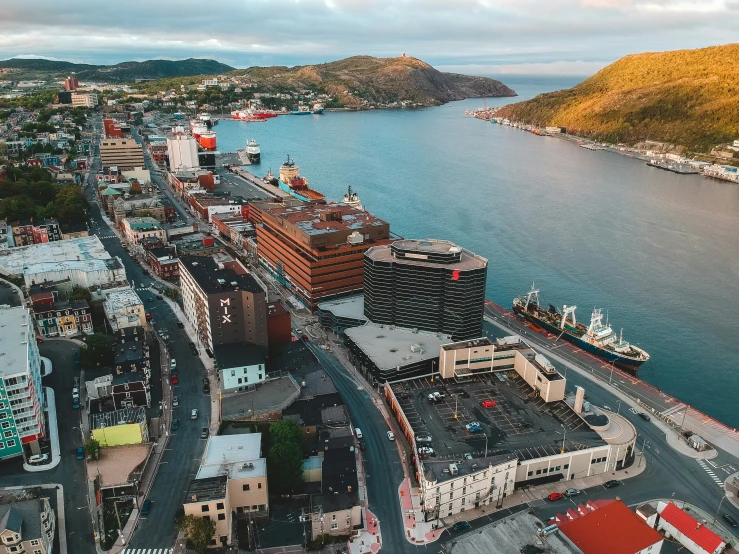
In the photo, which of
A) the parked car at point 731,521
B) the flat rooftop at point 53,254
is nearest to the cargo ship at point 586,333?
the parked car at point 731,521

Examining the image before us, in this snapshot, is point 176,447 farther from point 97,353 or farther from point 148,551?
point 97,353

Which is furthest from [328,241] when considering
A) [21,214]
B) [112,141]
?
[112,141]

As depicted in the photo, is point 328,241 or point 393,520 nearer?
point 393,520

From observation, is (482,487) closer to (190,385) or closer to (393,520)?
(393,520)

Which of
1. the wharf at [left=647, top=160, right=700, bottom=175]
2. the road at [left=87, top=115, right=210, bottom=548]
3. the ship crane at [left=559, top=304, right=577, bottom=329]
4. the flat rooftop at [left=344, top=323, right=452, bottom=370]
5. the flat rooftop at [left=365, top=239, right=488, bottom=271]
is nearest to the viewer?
the road at [left=87, top=115, right=210, bottom=548]

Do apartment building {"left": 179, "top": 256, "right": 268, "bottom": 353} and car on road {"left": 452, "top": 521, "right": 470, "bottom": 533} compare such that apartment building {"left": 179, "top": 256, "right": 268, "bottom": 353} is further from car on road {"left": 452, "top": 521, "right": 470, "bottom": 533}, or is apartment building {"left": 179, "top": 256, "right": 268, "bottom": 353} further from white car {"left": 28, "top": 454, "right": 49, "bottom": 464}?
car on road {"left": 452, "top": 521, "right": 470, "bottom": 533}

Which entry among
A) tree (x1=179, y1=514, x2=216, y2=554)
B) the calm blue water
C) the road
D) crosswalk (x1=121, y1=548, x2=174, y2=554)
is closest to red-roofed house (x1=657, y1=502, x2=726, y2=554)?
the calm blue water

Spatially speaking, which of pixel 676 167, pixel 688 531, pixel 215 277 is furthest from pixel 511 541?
pixel 676 167
